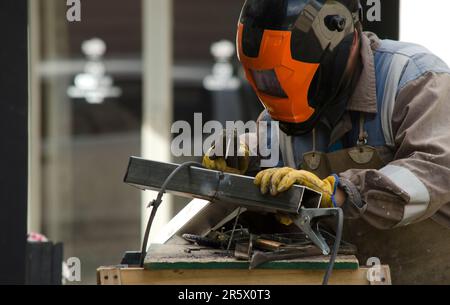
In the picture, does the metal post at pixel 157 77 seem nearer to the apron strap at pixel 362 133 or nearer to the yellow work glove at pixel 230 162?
the yellow work glove at pixel 230 162

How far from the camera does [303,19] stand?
2758 millimetres

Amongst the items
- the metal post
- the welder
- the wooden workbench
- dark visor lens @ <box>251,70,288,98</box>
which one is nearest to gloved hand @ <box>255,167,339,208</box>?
the welder

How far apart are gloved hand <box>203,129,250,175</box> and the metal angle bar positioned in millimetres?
418

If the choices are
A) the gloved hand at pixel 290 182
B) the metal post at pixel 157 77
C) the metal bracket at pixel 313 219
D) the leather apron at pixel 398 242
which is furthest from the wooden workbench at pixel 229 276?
the metal post at pixel 157 77

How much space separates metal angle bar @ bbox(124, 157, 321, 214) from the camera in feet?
7.86

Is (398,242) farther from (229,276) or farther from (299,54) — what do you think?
(229,276)

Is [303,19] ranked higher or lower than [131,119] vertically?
higher

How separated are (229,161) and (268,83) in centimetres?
33

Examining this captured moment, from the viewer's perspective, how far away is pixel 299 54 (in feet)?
9.02

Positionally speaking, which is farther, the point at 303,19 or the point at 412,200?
the point at 303,19

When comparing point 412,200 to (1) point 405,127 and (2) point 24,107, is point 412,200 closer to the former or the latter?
(1) point 405,127

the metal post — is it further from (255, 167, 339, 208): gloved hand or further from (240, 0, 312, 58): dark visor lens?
(255, 167, 339, 208): gloved hand
